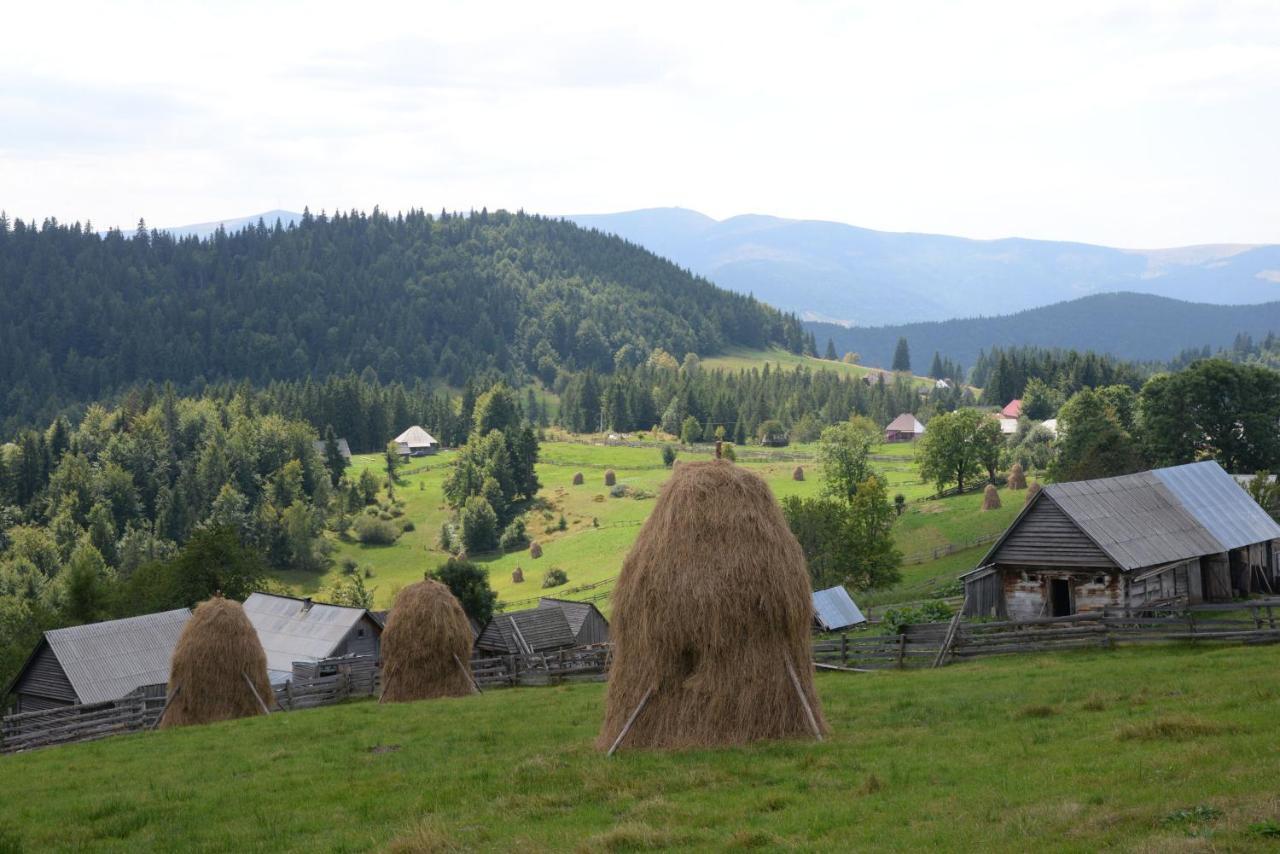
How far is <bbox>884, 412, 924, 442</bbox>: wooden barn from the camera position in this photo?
593 feet

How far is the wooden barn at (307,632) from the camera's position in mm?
52875

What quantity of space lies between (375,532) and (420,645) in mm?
90475

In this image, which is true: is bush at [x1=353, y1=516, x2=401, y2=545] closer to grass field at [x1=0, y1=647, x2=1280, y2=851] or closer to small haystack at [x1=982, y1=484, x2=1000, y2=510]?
small haystack at [x1=982, y1=484, x2=1000, y2=510]

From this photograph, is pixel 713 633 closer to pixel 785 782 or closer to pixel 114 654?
pixel 785 782

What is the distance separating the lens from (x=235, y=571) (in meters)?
68.0

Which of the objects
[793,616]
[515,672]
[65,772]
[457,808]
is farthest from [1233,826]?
[515,672]

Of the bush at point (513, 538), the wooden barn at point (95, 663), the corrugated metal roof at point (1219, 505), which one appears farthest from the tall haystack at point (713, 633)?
the bush at point (513, 538)

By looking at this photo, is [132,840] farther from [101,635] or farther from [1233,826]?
[101,635]

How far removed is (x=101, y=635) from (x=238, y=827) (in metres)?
37.0

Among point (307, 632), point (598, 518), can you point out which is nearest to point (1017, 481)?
point (598, 518)

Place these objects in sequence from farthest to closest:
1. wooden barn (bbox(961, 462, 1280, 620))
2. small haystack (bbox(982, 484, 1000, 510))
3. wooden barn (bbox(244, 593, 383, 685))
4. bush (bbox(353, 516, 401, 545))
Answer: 1. bush (bbox(353, 516, 401, 545))
2. small haystack (bbox(982, 484, 1000, 510))
3. wooden barn (bbox(244, 593, 383, 685))
4. wooden barn (bbox(961, 462, 1280, 620))

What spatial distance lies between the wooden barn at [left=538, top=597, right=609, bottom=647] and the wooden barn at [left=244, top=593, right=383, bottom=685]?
8.50 metres

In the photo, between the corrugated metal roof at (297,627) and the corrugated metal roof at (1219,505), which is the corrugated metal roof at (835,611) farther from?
the corrugated metal roof at (297,627)

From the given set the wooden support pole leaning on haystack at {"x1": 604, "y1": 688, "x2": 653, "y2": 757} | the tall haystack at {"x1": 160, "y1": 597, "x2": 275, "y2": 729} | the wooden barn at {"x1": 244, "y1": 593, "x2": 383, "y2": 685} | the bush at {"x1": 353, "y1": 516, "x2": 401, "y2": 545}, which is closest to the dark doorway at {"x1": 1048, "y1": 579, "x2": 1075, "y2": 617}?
the wooden support pole leaning on haystack at {"x1": 604, "y1": 688, "x2": 653, "y2": 757}
